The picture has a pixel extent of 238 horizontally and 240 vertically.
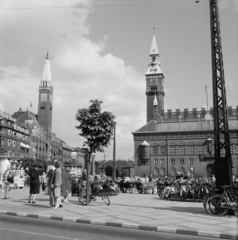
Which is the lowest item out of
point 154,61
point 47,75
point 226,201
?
point 226,201

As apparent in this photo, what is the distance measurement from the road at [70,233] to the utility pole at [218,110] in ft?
14.8

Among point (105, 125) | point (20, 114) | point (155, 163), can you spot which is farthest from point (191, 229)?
point (20, 114)

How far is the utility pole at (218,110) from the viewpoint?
11305 millimetres

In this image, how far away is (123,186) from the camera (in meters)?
24.0

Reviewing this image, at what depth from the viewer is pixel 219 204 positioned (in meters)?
10.4

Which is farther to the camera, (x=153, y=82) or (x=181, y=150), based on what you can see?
(x=153, y=82)

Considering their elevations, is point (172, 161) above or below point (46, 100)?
below

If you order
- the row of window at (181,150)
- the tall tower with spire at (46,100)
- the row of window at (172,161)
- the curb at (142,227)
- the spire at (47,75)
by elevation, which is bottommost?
the curb at (142,227)

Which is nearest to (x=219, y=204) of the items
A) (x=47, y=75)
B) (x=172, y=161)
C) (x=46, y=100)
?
(x=172, y=161)

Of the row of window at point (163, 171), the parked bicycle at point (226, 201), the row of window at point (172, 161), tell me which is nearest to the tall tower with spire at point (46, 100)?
the row of window at point (172, 161)

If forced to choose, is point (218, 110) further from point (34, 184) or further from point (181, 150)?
point (181, 150)

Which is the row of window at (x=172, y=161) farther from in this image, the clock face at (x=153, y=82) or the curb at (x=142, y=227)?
the curb at (x=142, y=227)

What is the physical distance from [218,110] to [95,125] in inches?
506

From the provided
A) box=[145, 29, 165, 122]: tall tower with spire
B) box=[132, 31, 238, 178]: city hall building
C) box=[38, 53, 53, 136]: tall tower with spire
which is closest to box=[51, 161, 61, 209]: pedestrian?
box=[132, 31, 238, 178]: city hall building
